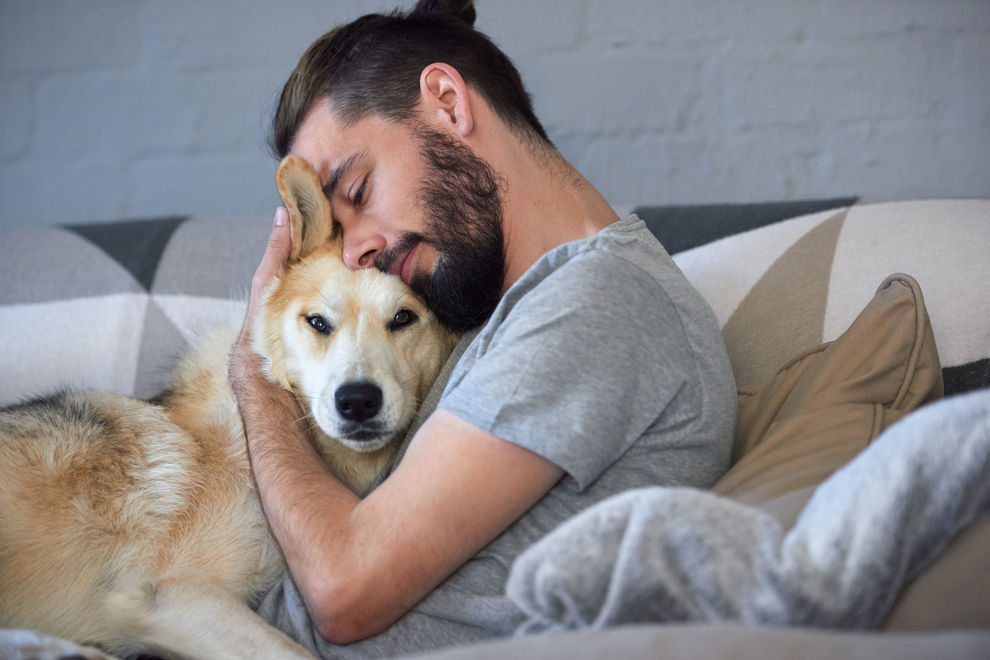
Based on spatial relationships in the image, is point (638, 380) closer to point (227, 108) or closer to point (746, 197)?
point (746, 197)

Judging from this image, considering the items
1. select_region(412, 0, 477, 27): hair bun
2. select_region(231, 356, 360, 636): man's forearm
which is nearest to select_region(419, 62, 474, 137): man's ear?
select_region(412, 0, 477, 27): hair bun

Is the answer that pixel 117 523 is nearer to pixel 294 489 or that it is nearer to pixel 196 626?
pixel 196 626

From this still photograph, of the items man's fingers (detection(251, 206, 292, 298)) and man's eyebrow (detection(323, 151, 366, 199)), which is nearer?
man's eyebrow (detection(323, 151, 366, 199))

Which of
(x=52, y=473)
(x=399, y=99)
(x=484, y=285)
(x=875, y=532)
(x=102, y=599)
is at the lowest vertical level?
(x=102, y=599)

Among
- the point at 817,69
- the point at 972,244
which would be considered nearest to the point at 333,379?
the point at 972,244

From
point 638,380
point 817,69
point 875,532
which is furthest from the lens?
point 817,69

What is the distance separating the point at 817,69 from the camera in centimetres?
220

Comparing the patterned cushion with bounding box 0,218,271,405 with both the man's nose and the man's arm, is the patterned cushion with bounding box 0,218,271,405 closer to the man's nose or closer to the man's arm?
the man's nose

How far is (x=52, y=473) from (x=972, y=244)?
172cm

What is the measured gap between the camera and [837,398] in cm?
115

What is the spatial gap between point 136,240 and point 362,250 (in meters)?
0.91

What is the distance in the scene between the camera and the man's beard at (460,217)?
4.38 feet

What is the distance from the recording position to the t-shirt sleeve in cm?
96

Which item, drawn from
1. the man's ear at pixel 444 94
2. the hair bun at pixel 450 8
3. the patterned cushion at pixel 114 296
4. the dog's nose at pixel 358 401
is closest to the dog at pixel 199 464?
the dog's nose at pixel 358 401
